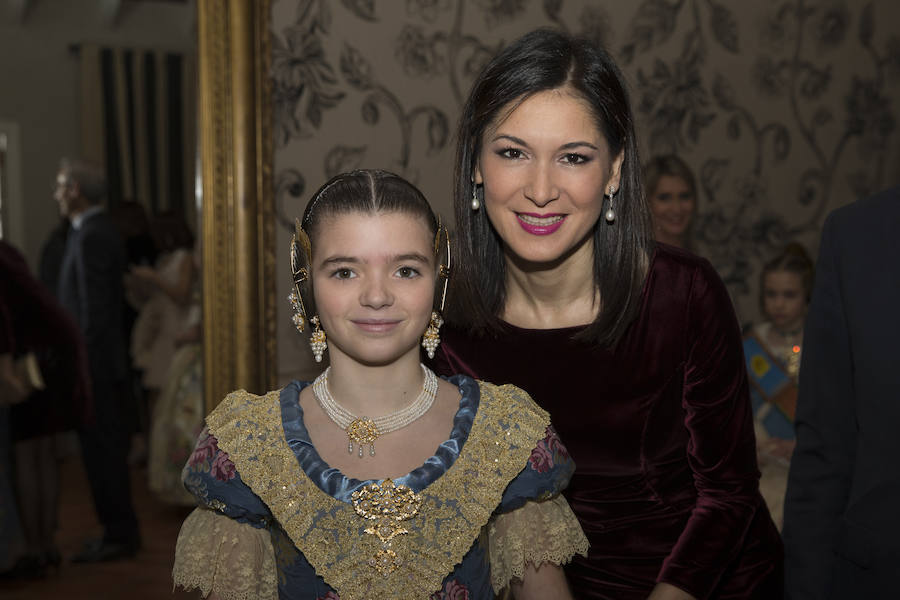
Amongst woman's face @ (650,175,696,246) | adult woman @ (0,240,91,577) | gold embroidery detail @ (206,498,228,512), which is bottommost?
adult woman @ (0,240,91,577)

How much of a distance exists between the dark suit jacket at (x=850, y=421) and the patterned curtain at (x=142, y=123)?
4.86 feet

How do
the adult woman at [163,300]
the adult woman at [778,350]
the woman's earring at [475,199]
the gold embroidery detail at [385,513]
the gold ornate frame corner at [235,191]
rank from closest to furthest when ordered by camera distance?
1. the gold embroidery detail at [385,513]
2. the woman's earring at [475,199]
3. the gold ornate frame corner at [235,191]
4. the adult woman at [163,300]
5. the adult woman at [778,350]

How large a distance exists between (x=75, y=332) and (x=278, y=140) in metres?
0.89

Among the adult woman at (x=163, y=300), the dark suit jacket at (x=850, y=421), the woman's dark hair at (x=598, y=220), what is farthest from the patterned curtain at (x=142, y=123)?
the dark suit jacket at (x=850, y=421)

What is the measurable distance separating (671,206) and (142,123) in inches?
56.5

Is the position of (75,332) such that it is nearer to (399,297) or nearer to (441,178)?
(441,178)

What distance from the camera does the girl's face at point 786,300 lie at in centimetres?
292

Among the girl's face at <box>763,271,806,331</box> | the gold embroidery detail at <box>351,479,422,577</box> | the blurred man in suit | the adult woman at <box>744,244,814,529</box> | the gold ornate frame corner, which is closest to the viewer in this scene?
the gold embroidery detail at <box>351,479,422,577</box>

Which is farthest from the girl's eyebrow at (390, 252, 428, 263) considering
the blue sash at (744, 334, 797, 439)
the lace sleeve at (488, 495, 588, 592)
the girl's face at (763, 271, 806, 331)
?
the girl's face at (763, 271, 806, 331)

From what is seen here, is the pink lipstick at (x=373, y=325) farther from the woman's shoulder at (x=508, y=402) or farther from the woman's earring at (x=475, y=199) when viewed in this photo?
A: the woman's earring at (x=475, y=199)

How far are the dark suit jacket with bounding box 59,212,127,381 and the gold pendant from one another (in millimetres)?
1561

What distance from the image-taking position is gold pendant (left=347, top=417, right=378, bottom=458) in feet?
3.99

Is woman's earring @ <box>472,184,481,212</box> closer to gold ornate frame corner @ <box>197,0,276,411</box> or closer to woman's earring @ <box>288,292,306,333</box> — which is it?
woman's earring @ <box>288,292,306,333</box>

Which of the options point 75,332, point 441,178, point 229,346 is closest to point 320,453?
point 229,346
